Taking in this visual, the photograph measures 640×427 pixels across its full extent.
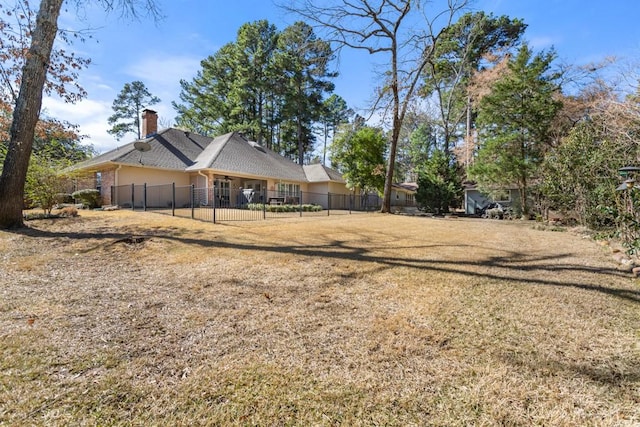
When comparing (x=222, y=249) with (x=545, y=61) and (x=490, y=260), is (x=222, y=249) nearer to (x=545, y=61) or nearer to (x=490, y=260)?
(x=490, y=260)

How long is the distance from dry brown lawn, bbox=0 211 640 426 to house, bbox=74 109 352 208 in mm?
11750

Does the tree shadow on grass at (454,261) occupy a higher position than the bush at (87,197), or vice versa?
the bush at (87,197)

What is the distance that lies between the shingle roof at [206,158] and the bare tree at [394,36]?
322 inches

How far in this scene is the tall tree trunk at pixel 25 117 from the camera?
6.60 metres

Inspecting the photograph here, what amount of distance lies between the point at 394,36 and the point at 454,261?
15024 mm

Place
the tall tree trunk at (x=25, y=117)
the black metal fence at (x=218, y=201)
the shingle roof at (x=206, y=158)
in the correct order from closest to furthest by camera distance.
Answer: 1. the tall tree trunk at (x=25, y=117)
2. the black metal fence at (x=218, y=201)
3. the shingle roof at (x=206, y=158)

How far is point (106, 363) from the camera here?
6.51 feet

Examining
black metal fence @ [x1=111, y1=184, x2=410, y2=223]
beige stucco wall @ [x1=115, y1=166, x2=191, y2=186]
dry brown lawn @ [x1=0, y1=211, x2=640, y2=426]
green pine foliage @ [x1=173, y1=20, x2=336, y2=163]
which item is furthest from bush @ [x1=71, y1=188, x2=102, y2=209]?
green pine foliage @ [x1=173, y1=20, x2=336, y2=163]

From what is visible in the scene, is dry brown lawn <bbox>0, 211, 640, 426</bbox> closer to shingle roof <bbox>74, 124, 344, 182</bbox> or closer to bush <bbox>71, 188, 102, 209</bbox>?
bush <bbox>71, 188, 102, 209</bbox>

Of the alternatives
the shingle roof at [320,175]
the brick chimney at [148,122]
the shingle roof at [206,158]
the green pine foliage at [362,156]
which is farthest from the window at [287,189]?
the brick chimney at [148,122]

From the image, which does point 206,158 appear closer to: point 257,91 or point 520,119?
point 257,91

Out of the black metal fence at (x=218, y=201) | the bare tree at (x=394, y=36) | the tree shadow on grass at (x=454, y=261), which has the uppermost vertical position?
the bare tree at (x=394, y=36)

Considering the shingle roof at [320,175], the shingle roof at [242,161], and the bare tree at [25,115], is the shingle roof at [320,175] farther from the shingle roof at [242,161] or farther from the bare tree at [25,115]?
the bare tree at [25,115]

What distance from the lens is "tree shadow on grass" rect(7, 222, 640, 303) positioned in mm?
3842
